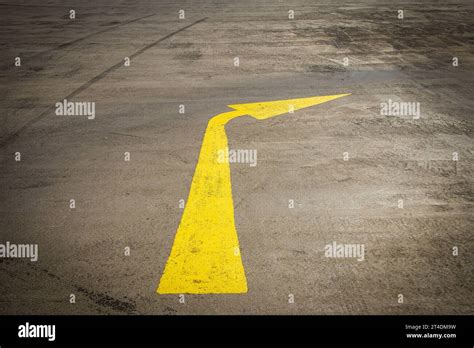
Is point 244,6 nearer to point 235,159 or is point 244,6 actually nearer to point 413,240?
point 235,159

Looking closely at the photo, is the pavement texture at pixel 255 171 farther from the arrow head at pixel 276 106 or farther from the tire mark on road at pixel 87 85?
the arrow head at pixel 276 106

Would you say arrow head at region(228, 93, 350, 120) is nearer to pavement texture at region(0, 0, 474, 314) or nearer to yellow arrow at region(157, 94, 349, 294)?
pavement texture at region(0, 0, 474, 314)

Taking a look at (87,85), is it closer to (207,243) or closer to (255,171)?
(255,171)

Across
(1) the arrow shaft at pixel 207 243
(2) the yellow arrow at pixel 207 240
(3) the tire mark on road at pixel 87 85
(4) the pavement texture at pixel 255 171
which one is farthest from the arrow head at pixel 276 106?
(3) the tire mark on road at pixel 87 85

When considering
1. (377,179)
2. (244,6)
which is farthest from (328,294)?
(244,6)

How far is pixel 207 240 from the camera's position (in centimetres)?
422

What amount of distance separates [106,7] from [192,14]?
3653 mm

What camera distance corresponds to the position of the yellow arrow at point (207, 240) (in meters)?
3.64

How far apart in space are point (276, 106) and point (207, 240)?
11.8 ft

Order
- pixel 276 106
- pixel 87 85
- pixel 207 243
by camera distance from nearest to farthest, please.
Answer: pixel 207 243 → pixel 276 106 → pixel 87 85

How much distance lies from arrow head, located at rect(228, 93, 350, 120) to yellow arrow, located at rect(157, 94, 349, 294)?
1.16m

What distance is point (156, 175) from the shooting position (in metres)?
5.34

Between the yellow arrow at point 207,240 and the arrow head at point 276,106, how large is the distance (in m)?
1.16

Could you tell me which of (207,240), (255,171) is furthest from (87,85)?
(207,240)
